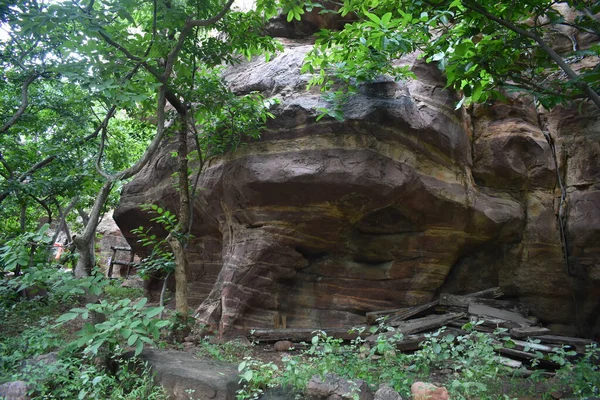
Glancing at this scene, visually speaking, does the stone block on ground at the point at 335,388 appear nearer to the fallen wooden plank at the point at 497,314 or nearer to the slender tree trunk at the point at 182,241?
the slender tree trunk at the point at 182,241

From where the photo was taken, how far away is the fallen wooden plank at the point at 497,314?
7.69 m

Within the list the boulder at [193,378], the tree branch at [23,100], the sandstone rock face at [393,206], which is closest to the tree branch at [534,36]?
the sandstone rock face at [393,206]

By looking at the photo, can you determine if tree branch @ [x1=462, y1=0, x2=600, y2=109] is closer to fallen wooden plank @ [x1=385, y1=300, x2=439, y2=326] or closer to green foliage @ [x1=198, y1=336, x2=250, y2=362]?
fallen wooden plank @ [x1=385, y1=300, x2=439, y2=326]

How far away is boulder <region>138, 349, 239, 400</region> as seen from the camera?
4305 millimetres

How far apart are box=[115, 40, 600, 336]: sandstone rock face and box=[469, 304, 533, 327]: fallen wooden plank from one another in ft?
2.54

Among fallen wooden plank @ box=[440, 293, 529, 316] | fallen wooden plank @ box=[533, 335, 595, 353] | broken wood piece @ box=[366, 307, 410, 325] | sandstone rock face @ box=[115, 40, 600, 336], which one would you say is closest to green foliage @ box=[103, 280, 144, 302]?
sandstone rock face @ box=[115, 40, 600, 336]

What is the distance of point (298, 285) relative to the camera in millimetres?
8664

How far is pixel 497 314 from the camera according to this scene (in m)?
7.77

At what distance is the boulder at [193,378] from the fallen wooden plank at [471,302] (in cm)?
482

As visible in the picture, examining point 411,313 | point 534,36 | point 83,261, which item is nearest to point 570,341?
point 411,313

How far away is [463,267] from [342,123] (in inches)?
161

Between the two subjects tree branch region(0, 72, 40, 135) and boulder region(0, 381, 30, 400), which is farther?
tree branch region(0, 72, 40, 135)

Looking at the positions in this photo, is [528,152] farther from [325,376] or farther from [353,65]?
[325,376]

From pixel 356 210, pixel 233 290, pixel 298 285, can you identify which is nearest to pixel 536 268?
pixel 356 210
